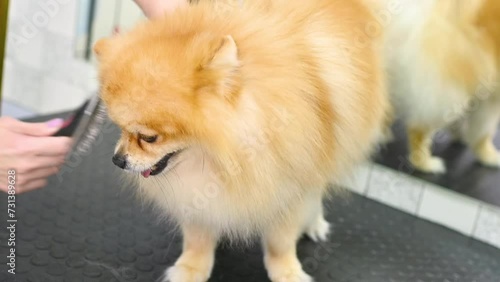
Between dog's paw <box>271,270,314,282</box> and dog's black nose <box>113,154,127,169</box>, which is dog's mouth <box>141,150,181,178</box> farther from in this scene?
dog's paw <box>271,270,314,282</box>

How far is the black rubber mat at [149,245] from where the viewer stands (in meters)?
0.94

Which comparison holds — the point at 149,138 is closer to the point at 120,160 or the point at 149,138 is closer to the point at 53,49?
the point at 120,160

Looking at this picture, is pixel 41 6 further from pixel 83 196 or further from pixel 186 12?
pixel 186 12

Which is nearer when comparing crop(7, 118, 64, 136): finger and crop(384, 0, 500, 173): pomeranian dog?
crop(7, 118, 64, 136): finger

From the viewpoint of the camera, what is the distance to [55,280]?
0.88 m

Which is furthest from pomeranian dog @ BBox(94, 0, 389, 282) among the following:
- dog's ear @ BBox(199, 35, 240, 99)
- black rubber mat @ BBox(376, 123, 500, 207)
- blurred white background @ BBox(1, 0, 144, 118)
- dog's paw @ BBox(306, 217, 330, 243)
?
blurred white background @ BBox(1, 0, 144, 118)

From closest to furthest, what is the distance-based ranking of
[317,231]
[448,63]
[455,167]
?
[317,231], [448,63], [455,167]

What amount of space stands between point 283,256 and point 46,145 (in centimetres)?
43

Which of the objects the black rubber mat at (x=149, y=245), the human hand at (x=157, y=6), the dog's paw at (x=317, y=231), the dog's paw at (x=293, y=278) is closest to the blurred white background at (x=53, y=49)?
the black rubber mat at (x=149, y=245)

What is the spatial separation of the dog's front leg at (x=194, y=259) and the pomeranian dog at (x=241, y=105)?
0.14 ft

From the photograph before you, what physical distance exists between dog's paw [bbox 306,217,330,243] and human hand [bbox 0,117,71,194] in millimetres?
526

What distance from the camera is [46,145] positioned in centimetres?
77

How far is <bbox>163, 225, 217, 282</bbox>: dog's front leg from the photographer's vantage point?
0.93 metres

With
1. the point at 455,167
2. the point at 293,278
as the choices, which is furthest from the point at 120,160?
the point at 455,167
